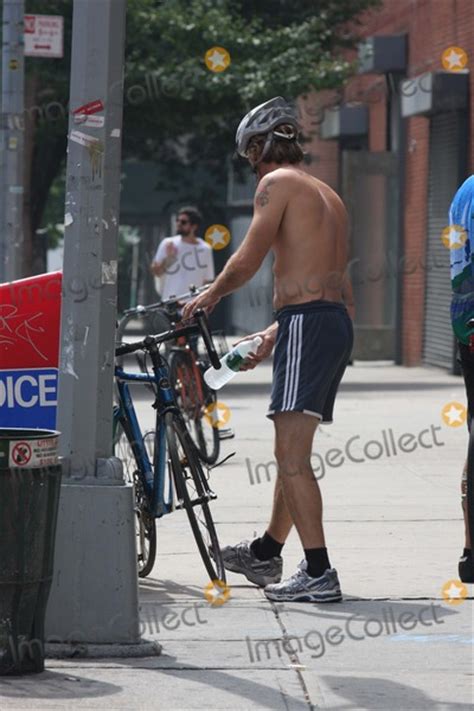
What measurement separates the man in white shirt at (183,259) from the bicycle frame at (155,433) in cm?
761

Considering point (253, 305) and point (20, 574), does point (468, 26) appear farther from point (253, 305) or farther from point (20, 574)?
point (20, 574)

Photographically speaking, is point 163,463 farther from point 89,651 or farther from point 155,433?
point 89,651

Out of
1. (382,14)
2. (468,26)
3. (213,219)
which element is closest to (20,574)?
(468,26)

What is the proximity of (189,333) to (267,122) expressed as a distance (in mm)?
982

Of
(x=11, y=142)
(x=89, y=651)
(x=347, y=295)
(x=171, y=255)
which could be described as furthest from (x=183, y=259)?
(x=89, y=651)

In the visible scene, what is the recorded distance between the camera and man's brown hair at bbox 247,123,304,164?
7.94 metres

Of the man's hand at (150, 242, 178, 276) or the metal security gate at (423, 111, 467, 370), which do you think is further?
the metal security gate at (423, 111, 467, 370)

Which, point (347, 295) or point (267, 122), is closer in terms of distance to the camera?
point (267, 122)

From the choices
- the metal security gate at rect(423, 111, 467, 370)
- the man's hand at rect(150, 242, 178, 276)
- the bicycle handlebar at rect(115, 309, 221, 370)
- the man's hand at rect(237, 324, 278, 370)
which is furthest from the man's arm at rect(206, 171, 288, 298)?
the metal security gate at rect(423, 111, 467, 370)

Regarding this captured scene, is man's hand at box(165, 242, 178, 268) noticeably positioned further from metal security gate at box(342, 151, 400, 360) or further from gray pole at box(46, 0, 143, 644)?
metal security gate at box(342, 151, 400, 360)

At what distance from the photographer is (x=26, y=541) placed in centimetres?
618

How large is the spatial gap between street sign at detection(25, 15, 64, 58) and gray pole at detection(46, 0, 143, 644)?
1059 centimetres

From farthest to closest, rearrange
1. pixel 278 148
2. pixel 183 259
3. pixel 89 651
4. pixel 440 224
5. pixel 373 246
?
pixel 373 246, pixel 440 224, pixel 183 259, pixel 278 148, pixel 89 651

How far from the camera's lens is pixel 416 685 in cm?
623
